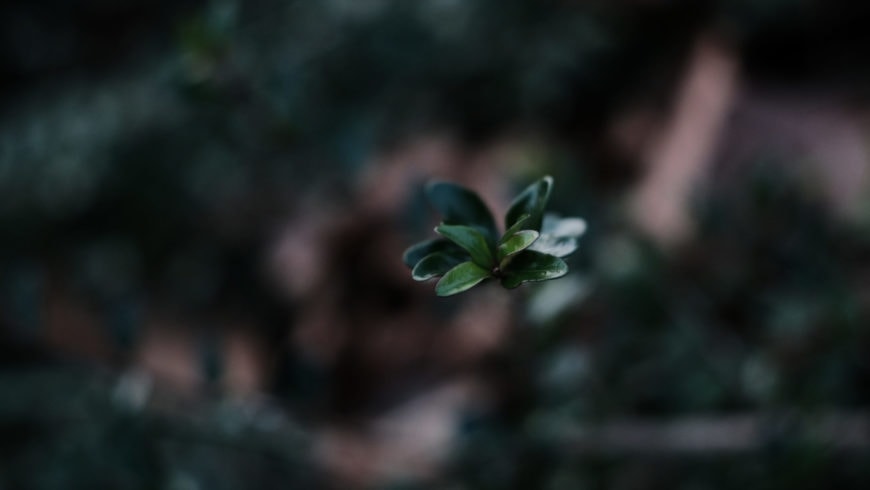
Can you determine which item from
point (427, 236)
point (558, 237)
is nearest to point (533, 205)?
point (558, 237)

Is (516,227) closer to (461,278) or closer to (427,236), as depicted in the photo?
(461,278)

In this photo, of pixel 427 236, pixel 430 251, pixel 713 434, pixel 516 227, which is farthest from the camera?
pixel 427 236

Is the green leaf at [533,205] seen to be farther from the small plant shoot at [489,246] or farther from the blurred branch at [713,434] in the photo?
the blurred branch at [713,434]

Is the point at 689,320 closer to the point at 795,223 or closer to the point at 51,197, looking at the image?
the point at 795,223

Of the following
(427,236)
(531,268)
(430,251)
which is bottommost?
(531,268)

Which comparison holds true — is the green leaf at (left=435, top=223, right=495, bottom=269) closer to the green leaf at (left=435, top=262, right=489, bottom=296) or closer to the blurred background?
the green leaf at (left=435, top=262, right=489, bottom=296)

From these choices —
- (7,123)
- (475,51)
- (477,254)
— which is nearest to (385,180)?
(475,51)

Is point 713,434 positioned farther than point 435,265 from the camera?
Yes

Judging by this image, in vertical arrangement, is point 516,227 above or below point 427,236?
below
